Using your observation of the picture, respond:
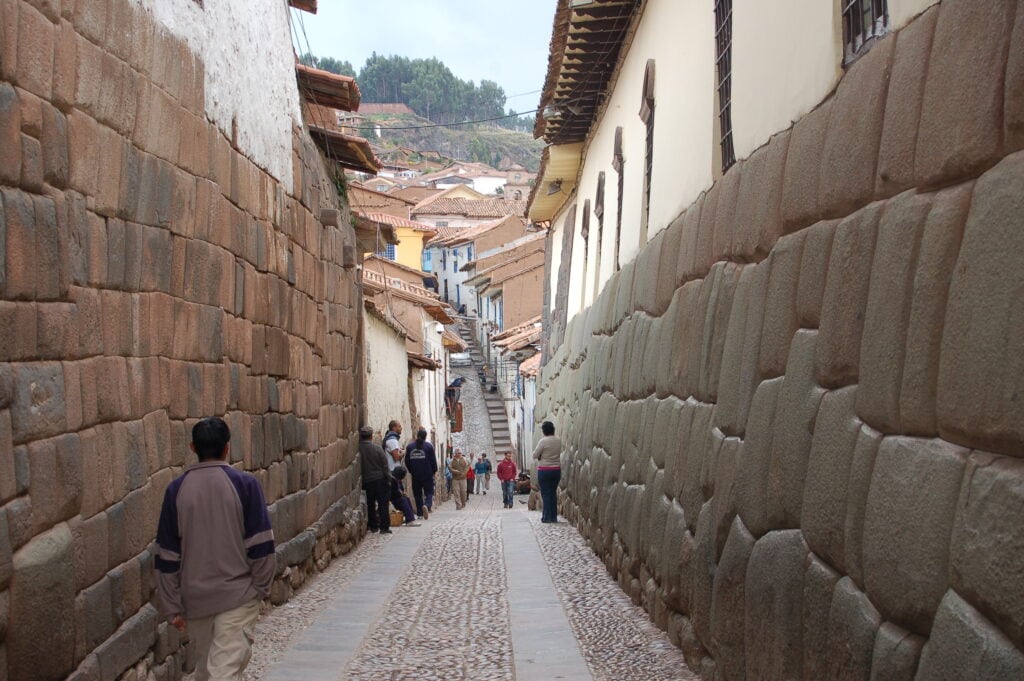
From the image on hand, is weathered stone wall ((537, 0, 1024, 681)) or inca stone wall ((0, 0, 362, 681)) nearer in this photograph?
weathered stone wall ((537, 0, 1024, 681))

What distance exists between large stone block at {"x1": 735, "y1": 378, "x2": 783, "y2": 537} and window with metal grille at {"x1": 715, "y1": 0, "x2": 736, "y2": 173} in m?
2.68

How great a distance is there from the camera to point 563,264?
2272cm

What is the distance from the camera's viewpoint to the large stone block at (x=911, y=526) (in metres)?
3.46

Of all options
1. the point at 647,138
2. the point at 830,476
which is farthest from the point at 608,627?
the point at 647,138

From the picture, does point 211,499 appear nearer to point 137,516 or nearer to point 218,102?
point 137,516

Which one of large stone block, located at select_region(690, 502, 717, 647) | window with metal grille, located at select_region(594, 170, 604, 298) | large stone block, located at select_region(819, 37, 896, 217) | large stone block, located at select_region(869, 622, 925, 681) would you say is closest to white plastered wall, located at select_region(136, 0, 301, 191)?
large stone block, located at select_region(819, 37, 896, 217)

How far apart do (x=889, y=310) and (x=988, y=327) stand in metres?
0.83

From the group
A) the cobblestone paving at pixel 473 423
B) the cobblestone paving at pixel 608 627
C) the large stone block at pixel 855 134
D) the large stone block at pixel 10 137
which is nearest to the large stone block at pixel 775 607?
the large stone block at pixel 855 134

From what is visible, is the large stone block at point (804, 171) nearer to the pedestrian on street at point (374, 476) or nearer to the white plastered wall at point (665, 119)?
the white plastered wall at point (665, 119)

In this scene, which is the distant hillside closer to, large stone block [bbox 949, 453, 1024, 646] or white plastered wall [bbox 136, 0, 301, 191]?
white plastered wall [bbox 136, 0, 301, 191]

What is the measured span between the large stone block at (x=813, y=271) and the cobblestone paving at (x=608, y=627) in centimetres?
266

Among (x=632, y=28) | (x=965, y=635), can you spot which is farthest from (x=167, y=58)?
(x=632, y=28)

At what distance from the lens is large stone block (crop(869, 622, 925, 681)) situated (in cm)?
362

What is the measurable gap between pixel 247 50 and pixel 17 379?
5130 mm
